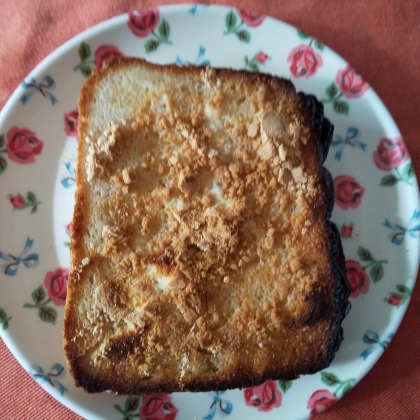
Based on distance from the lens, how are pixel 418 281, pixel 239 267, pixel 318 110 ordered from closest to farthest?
pixel 239 267 → pixel 318 110 → pixel 418 281

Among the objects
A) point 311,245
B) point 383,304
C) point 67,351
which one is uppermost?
point 311,245

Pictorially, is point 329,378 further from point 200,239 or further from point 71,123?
point 71,123

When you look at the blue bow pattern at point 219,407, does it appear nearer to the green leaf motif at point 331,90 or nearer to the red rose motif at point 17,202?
the red rose motif at point 17,202

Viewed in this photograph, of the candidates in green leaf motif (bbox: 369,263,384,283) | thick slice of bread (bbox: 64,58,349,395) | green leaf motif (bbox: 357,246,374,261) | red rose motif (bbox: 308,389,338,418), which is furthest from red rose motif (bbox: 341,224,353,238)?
red rose motif (bbox: 308,389,338,418)

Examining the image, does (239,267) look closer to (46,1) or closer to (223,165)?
(223,165)

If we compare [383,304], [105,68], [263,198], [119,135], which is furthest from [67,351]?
[383,304]

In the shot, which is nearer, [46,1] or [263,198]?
[263,198]

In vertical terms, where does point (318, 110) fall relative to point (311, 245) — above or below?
above

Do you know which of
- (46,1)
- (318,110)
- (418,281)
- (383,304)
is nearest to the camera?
(318,110)
